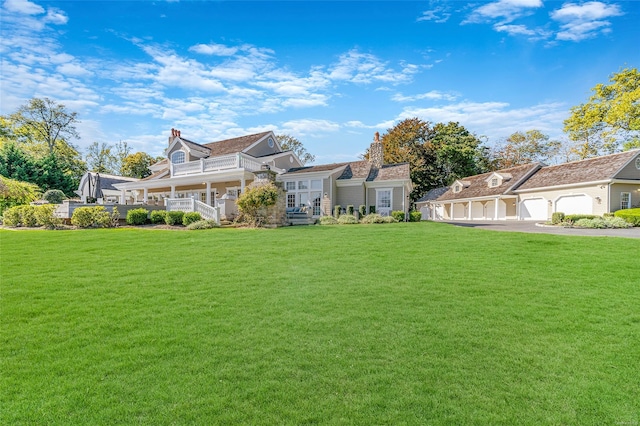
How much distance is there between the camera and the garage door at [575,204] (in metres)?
22.0

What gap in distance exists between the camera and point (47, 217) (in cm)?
1538

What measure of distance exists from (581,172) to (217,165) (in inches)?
1053

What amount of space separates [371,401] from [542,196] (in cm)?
2902

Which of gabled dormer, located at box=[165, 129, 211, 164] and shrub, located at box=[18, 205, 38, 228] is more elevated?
gabled dormer, located at box=[165, 129, 211, 164]

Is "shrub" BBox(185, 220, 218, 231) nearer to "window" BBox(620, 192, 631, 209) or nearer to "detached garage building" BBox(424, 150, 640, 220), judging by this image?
"detached garage building" BBox(424, 150, 640, 220)

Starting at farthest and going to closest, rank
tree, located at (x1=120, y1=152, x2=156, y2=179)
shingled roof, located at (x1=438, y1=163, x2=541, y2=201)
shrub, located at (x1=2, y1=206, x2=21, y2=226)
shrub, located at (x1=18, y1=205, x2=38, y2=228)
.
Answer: tree, located at (x1=120, y1=152, x2=156, y2=179) < shingled roof, located at (x1=438, y1=163, x2=541, y2=201) < shrub, located at (x1=2, y1=206, x2=21, y2=226) < shrub, located at (x1=18, y1=205, x2=38, y2=228)

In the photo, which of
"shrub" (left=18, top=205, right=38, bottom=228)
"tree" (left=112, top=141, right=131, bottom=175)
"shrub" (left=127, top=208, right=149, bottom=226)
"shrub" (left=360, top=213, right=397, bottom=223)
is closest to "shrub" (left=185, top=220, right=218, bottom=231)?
"shrub" (left=127, top=208, right=149, bottom=226)

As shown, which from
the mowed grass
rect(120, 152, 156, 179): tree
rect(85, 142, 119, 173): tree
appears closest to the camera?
the mowed grass

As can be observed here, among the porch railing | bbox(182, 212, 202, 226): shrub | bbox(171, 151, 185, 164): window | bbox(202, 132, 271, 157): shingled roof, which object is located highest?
bbox(202, 132, 271, 157): shingled roof

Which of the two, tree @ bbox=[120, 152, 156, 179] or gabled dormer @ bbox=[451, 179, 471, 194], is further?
tree @ bbox=[120, 152, 156, 179]

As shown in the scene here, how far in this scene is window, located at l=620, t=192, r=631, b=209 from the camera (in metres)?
21.0

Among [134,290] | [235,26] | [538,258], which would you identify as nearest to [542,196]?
[538,258]

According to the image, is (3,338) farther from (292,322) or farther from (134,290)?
(292,322)

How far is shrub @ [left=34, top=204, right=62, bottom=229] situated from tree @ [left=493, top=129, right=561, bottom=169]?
45.9m
